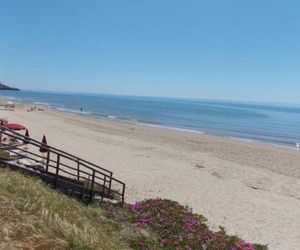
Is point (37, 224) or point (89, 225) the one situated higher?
point (37, 224)

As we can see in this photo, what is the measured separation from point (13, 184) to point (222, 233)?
14.3 feet

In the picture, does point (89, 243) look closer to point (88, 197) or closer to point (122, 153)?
point (88, 197)

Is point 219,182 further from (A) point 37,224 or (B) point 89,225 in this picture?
(A) point 37,224

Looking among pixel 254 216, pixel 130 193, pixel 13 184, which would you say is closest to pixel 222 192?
pixel 254 216

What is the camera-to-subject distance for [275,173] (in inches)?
969

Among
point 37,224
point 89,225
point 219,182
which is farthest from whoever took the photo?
point 219,182

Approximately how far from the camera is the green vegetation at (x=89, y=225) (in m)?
4.83

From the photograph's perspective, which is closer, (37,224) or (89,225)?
(37,224)

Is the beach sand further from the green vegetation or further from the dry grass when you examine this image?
the dry grass

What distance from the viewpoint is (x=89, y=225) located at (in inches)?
251

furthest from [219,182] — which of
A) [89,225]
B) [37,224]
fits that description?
[37,224]

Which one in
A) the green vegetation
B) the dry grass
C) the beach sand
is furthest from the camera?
the beach sand

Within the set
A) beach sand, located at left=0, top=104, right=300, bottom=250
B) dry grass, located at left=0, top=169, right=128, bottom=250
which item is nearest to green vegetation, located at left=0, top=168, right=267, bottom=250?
dry grass, located at left=0, top=169, right=128, bottom=250

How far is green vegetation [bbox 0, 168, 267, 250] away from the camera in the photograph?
15.8ft
